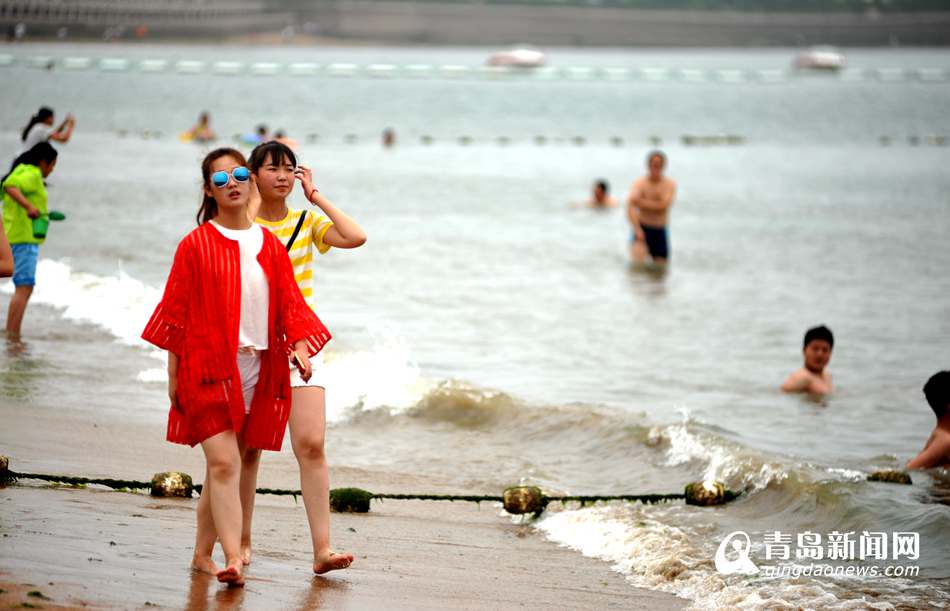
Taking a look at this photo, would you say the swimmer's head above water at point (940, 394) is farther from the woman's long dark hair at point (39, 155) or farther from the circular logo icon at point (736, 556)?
the woman's long dark hair at point (39, 155)

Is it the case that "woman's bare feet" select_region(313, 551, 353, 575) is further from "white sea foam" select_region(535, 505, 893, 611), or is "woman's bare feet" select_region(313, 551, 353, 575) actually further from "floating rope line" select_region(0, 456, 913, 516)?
"white sea foam" select_region(535, 505, 893, 611)

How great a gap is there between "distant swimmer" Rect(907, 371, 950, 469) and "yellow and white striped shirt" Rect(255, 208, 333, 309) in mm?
4966

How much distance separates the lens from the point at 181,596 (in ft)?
15.7

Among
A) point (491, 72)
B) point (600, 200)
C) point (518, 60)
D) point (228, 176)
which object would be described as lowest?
point (228, 176)

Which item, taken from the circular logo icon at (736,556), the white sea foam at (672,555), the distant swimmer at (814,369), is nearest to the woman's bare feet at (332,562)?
the white sea foam at (672,555)

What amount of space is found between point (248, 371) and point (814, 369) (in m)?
7.71

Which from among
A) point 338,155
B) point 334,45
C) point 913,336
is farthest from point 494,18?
point 913,336

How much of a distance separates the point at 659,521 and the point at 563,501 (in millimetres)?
545

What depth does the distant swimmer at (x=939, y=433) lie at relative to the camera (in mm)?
8602

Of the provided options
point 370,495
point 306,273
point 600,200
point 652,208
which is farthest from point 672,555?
point 600,200

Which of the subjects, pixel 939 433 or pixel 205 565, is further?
pixel 939 433

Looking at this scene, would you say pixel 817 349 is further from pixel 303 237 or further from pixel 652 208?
pixel 303 237

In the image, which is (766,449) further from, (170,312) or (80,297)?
(80,297)

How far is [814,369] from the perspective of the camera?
11.6m
